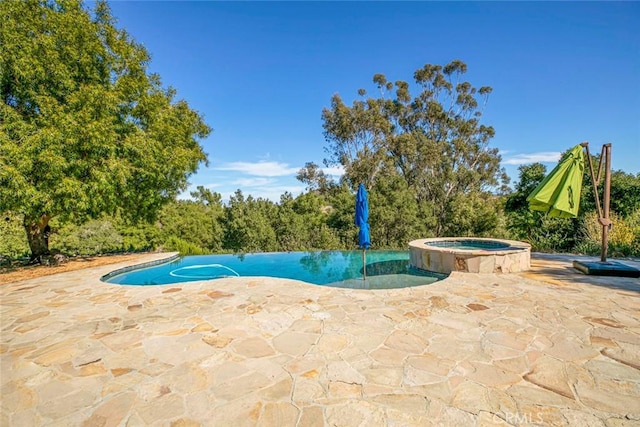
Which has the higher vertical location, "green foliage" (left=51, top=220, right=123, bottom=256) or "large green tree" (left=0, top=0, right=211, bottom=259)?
"large green tree" (left=0, top=0, right=211, bottom=259)

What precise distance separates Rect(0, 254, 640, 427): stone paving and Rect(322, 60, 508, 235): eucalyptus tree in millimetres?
15283

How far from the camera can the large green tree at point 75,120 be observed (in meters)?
5.96

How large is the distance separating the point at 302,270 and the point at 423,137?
16472mm

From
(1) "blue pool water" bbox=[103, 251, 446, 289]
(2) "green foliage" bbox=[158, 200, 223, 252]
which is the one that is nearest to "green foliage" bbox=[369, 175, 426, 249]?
(1) "blue pool water" bbox=[103, 251, 446, 289]

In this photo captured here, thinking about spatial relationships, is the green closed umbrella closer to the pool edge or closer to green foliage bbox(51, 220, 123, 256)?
the pool edge

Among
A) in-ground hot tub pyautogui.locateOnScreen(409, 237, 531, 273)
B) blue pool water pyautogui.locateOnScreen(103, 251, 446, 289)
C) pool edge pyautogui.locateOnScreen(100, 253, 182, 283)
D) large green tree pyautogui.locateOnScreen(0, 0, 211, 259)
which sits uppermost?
large green tree pyautogui.locateOnScreen(0, 0, 211, 259)

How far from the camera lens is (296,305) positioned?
13.4 feet

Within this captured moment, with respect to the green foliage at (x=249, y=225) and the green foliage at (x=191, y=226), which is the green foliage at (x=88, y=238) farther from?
the green foliage at (x=249, y=225)

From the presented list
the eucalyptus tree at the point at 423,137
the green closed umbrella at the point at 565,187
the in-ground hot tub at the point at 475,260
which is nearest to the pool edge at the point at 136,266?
the in-ground hot tub at the point at 475,260

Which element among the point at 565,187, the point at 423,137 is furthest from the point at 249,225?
the point at 423,137

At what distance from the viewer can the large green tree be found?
596cm

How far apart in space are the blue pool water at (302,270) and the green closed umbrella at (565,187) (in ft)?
8.21

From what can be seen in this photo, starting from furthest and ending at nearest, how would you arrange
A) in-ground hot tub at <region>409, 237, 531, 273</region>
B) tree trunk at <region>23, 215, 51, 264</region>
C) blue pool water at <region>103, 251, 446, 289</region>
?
tree trunk at <region>23, 215, 51, 264</region>
blue pool water at <region>103, 251, 446, 289</region>
in-ground hot tub at <region>409, 237, 531, 273</region>

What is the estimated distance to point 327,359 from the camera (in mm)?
2633
